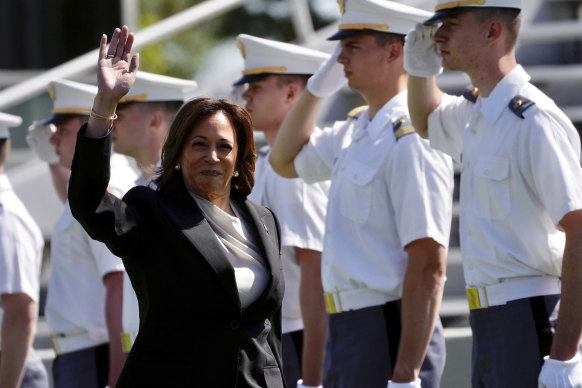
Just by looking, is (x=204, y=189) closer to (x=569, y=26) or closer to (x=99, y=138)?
(x=99, y=138)

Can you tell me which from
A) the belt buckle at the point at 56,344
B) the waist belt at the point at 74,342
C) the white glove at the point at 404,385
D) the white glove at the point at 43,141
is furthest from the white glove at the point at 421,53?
the white glove at the point at 43,141

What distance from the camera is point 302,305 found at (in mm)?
4867

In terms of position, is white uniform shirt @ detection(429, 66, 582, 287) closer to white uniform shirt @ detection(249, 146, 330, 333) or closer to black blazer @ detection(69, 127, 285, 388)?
black blazer @ detection(69, 127, 285, 388)

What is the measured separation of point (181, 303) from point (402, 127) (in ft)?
4.87

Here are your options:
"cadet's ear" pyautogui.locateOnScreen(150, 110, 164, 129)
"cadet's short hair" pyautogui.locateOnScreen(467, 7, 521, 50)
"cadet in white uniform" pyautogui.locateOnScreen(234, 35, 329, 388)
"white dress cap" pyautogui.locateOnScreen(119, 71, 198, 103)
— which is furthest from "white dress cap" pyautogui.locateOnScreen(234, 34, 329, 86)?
"cadet's short hair" pyautogui.locateOnScreen(467, 7, 521, 50)

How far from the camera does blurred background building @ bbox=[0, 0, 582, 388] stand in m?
6.79

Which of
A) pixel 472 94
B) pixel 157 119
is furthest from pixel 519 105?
pixel 157 119

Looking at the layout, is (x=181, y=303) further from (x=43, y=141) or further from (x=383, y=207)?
(x=43, y=141)

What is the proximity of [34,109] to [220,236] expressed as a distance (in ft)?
16.8

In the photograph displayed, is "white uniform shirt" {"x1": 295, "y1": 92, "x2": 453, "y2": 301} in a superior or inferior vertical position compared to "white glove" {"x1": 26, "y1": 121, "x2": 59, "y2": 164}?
inferior

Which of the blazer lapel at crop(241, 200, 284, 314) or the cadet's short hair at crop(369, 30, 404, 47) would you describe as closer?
the blazer lapel at crop(241, 200, 284, 314)

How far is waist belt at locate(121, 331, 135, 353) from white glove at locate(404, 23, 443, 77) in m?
1.40

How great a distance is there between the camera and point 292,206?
5.07 metres

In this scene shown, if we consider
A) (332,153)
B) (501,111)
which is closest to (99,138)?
(501,111)
